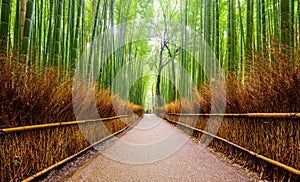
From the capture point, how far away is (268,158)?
8.11 feet

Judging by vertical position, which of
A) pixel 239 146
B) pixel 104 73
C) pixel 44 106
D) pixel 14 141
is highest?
pixel 104 73

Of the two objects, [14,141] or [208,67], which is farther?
[208,67]

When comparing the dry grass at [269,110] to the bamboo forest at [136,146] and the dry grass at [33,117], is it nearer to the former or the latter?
the bamboo forest at [136,146]

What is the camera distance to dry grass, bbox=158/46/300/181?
2.17 m

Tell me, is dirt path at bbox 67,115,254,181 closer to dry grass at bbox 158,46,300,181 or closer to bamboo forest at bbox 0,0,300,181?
bamboo forest at bbox 0,0,300,181

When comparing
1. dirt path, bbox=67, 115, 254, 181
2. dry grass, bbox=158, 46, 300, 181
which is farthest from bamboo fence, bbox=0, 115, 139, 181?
dry grass, bbox=158, 46, 300, 181

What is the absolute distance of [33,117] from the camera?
243 centimetres

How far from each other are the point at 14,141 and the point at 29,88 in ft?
1.58

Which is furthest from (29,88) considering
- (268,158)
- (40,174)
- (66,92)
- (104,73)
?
(104,73)

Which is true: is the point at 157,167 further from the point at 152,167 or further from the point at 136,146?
the point at 136,146

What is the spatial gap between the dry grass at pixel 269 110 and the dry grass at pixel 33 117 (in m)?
1.91

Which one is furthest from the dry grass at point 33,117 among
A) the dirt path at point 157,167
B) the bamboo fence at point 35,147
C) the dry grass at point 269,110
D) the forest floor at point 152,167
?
the dry grass at point 269,110

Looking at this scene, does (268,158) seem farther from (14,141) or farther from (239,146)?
(14,141)

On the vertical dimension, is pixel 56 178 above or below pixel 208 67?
below
